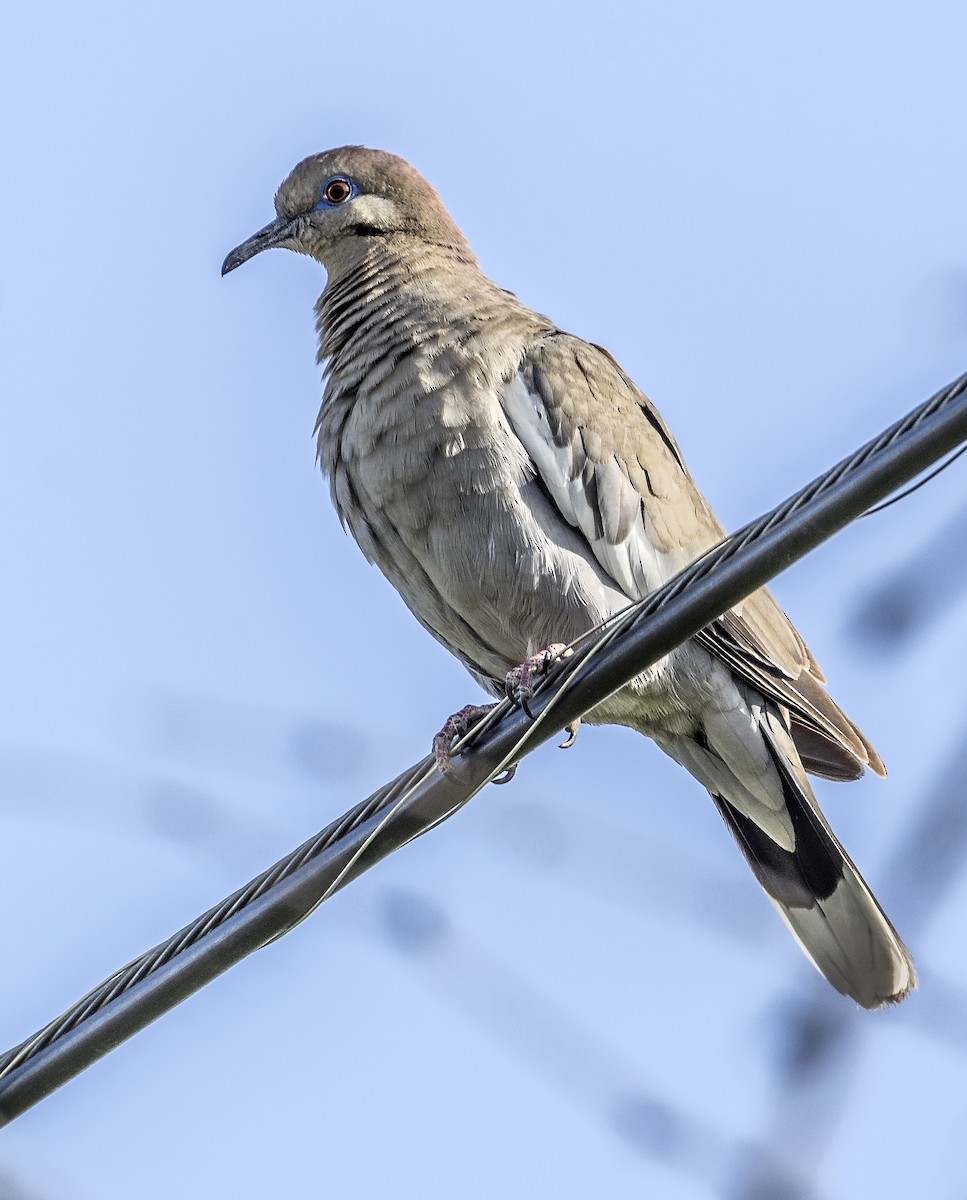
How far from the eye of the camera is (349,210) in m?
5.09

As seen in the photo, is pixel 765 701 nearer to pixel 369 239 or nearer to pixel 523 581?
pixel 523 581

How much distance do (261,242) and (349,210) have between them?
469 mm

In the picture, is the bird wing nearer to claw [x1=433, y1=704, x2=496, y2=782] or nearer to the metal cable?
claw [x1=433, y1=704, x2=496, y2=782]

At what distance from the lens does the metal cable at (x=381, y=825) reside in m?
2.26

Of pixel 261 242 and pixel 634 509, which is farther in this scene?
pixel 261 242

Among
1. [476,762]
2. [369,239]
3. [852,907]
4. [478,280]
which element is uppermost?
[369,239]

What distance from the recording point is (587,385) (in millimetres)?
4070

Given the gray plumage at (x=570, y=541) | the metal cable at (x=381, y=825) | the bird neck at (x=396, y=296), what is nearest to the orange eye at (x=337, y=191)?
the bird neck at (x=396, y=296)

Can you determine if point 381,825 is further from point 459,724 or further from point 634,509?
point 634,509

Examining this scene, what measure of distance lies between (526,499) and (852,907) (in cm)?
136

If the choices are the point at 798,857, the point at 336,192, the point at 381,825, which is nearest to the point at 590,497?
the point at 798,857

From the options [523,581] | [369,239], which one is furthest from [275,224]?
[523,581]

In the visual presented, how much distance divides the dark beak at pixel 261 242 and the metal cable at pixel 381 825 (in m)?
3.08

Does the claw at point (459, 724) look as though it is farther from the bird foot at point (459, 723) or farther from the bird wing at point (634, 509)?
the bird wing at point (634, 509)
